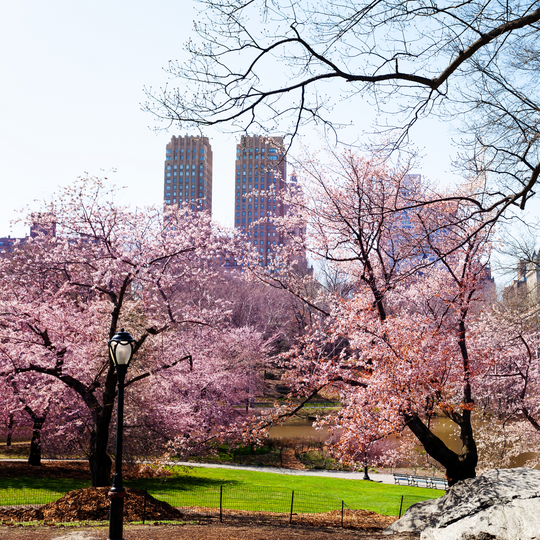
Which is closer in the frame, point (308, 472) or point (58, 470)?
point (58, 470)

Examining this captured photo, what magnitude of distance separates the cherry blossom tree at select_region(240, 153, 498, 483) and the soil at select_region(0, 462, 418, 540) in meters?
2.23

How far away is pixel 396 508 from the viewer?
15695 mm

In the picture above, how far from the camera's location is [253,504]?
14977mm

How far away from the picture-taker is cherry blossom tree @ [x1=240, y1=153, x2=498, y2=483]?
9.99 m

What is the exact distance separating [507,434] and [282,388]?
39.2 metres

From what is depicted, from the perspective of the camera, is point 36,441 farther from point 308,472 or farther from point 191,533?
point 308,472

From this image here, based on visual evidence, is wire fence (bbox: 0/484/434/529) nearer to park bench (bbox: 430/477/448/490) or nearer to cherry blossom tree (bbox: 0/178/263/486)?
cherry blossom tree (bbox: 0/178/263/486)

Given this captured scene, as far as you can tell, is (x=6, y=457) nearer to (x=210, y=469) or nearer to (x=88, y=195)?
(x=210, y=469)

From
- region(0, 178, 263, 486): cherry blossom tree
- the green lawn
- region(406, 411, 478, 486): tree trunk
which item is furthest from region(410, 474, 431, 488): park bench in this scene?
region(406, 411, 478, 486): tree trunk

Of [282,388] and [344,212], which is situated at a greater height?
[344,212]

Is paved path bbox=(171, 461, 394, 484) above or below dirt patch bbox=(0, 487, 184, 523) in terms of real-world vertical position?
below

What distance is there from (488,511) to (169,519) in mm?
6660

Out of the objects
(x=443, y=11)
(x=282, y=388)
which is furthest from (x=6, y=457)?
(x=282, y=388)

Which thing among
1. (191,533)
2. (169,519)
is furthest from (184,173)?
(191,533)
